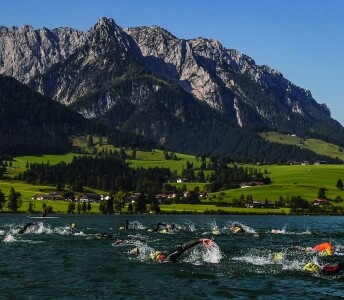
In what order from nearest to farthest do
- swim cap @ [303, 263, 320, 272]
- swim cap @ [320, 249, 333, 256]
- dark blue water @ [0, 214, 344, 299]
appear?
dark blue water @ [0, 214, 344, 299]
swim cap @ [303, 263, 320, 272]
swim cap @ [320, 249, 333, 256]

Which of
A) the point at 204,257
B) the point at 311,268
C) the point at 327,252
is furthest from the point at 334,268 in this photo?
the point at 327,252

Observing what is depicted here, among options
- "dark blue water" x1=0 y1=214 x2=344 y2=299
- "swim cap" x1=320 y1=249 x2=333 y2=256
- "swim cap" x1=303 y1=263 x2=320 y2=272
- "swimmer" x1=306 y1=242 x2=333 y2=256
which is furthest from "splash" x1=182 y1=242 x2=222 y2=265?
"swimmer" x1=306 y1=242 x2=333 y2=256

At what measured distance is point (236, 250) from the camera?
6988 centimetres

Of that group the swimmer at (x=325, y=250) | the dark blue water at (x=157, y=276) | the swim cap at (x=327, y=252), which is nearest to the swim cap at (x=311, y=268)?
the dark blue water at (x=157, y=276)

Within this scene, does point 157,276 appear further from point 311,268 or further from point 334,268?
point 334,268

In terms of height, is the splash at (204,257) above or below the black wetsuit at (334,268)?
below

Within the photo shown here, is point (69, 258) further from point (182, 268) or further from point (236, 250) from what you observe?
point (236, 250)

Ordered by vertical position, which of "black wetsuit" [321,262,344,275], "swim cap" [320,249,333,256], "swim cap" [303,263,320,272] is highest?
"black wetsuit" [321,262,344,275]

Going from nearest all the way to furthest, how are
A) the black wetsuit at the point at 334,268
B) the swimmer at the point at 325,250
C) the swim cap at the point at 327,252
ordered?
the black wetsuit at the point at 334,268
the swim cap at the point at 327,252
the swimmer at the point at 325,250

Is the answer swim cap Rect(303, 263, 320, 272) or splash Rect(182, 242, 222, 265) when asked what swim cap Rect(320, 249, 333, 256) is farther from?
swim cap Rect(303, 263, 320, 272)

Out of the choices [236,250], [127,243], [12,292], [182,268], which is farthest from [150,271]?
[127,243]

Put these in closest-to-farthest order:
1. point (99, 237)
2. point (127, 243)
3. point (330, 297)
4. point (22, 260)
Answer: point (330, 297)
point (22, 260)
point (127, 243)
point (99, 237)

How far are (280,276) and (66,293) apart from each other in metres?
17.6

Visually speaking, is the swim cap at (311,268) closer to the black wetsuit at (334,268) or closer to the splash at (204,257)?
the black wetsuit at (334,268)
